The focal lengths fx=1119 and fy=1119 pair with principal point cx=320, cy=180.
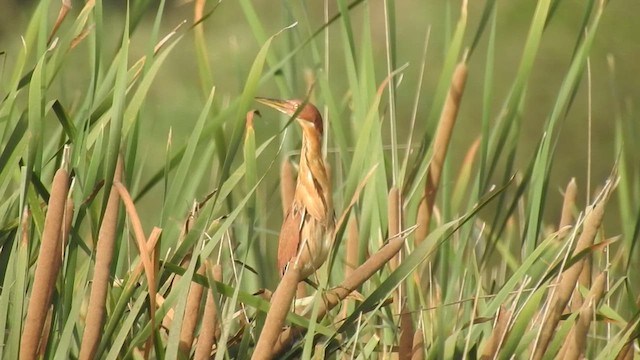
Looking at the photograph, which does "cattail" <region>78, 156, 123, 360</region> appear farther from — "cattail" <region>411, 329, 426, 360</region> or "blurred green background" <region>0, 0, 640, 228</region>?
"blurred green background" <region>0, 0, 640, 228</region>

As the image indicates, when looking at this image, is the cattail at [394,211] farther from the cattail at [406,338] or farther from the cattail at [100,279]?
the cattail at [100,279]

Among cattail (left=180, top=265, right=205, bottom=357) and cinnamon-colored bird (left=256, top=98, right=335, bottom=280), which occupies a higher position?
cattail (left=180, top=265, right=205, bottom=357)

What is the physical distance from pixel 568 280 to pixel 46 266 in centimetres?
31

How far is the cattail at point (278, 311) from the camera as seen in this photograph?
543 millimetres

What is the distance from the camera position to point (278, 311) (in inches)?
21.7

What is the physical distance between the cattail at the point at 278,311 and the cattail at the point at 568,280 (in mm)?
182

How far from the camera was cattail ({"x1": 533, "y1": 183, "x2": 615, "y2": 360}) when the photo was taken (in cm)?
66

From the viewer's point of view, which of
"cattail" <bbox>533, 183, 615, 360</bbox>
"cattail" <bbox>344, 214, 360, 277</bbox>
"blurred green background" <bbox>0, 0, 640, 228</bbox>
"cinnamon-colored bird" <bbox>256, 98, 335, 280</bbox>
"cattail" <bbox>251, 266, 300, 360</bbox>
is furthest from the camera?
"blurred green background" <bbox>0, 0, 640, 228</bbox>

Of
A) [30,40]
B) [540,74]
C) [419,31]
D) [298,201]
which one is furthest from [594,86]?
[30,40]

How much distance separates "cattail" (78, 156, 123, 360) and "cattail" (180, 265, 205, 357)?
0.19 feet

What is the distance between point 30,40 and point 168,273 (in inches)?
7.8

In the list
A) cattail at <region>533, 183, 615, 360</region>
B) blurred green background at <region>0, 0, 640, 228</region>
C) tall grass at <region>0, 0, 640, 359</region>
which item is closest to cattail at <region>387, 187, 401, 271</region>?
tall grass at <region>0, 0, 640, 359</region>

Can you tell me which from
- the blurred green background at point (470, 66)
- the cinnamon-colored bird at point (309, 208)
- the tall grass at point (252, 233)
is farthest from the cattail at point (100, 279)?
the blurred green background at point (470, 66)

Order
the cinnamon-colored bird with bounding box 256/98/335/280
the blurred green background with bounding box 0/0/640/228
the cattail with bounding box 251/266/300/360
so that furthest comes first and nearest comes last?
the blurred green background with bounding box 0/0/640/228 → the cinnamon-colored bird with bounding box 256/98/335/280 → the cattail with bounding box 251/266/300/360
